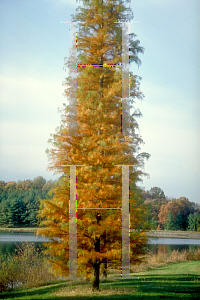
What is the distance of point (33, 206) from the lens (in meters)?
9.62

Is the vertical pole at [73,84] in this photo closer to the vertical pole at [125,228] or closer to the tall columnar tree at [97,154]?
the tall columnar tree at [97,154]

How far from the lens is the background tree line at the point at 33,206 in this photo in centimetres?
972

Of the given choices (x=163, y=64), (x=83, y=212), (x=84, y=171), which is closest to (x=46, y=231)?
(x=83, y=212)

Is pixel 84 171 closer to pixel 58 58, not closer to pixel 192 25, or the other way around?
pixel 58 58

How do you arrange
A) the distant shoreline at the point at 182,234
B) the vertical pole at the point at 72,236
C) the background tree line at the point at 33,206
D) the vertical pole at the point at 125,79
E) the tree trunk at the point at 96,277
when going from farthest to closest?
the distant shoreline at the point at 182,234
the background tree line at the point at 33,206
the vertical pole at the point at 125,79
the tree trunk at the point at 96,277
the vertical pole at the point at 72,236

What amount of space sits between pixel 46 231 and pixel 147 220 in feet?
5.54

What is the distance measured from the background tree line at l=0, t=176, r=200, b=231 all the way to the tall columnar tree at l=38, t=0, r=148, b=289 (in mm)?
4324

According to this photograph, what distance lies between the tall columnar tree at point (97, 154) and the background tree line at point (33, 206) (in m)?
4.32

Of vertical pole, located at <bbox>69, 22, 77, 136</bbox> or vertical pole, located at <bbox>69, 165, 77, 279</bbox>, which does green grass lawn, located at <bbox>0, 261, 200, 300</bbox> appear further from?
vertical pole, located at <bbox>69, 22, 77, 136</bbox>

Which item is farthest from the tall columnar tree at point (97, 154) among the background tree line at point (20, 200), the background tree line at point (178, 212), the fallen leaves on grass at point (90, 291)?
the background tree line at point (178, 212)

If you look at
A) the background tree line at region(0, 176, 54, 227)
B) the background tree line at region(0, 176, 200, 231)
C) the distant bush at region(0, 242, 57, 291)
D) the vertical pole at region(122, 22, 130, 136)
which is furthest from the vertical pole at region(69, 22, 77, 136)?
the background tree line at region(0, 176, 54, 227)

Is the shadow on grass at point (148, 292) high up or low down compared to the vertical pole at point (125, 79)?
down

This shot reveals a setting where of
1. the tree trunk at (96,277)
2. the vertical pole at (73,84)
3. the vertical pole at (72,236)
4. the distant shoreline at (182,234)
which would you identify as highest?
the vertical pole at (73,84)

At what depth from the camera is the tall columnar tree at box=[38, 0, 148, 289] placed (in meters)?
4.46
